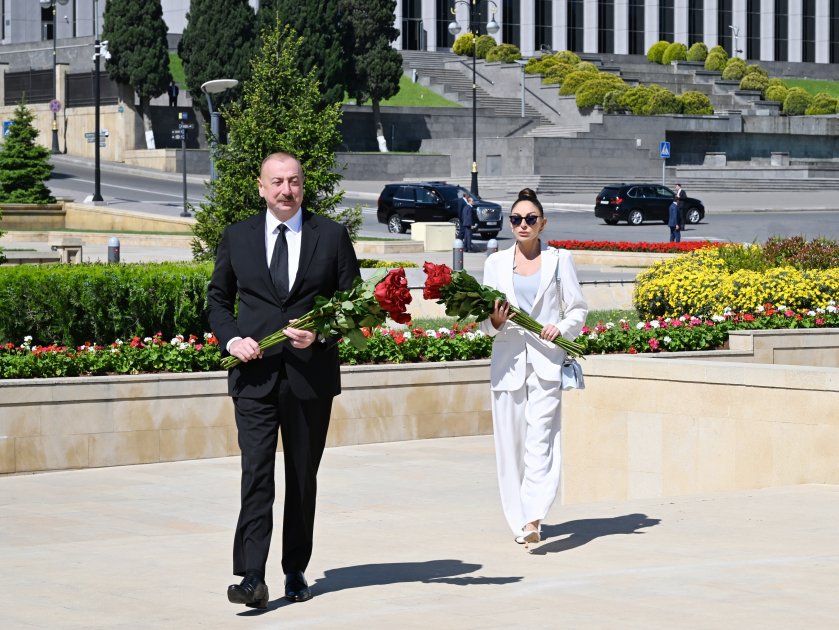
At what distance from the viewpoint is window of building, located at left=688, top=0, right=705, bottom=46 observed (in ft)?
320

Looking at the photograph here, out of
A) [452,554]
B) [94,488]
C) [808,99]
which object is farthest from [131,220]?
[808,99]

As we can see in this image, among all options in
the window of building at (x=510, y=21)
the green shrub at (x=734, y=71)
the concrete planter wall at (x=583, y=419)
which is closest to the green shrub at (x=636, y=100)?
the green shrub at (x=734, y=71)

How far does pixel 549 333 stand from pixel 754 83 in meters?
74.6

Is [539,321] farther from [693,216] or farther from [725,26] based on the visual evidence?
[725,26]

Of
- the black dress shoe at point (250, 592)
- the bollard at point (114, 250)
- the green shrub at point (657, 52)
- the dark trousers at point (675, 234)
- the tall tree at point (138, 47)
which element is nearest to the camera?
the black dress shoe at point (250, 592)

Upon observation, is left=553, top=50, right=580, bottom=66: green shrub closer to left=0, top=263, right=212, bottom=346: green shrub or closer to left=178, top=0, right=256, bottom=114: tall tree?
left=178, top=0, right=256, bottom=114: tall tree

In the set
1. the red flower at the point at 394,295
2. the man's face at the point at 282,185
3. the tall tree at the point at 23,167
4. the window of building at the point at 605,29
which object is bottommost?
the red flower at the point at 394,295

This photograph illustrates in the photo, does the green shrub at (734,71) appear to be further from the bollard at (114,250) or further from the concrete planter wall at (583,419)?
the concrete planter wall at (583,419)

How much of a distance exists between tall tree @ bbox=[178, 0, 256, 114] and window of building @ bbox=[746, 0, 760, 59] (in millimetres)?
46864

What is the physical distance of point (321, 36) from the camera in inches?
2522

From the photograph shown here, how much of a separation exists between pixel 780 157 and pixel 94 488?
59056mm

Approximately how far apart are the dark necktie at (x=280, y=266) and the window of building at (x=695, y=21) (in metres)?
94.4

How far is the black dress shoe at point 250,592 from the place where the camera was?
6289 mm

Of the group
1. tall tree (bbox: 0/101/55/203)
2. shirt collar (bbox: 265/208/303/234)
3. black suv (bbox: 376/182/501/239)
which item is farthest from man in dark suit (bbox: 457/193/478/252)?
shirt collar (bbox: 265/208/303/234)
